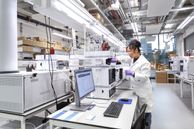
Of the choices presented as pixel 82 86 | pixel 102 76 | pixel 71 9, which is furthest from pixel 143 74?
pixel 71 9

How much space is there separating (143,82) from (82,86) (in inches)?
38.8

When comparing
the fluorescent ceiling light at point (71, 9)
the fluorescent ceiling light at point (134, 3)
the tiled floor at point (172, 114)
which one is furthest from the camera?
the fluorescent ceiling light at point (134, 3)

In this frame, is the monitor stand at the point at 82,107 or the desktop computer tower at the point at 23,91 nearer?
the desktop computer tower at the point at 23,91

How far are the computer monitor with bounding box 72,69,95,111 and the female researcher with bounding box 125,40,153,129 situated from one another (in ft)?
2.05

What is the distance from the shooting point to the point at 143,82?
88.9 inches

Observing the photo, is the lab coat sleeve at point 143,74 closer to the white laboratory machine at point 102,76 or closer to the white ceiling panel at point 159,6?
the white laboratory machine at point 102,76

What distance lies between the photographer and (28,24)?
16.9 ft

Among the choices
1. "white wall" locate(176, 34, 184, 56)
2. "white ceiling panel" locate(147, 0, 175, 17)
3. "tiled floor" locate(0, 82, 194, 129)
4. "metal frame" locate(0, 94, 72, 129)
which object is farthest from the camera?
"white wall" locate(176, 34, 184, 56)

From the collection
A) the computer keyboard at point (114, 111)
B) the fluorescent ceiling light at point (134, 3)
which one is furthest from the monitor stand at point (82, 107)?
the fluorescent ceiling light at point (134, 3)

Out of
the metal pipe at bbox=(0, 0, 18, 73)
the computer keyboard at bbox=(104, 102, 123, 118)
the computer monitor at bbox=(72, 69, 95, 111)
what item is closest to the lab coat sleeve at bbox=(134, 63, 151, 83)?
the computer keyboard at bbox=(104, 102, 123, 118)

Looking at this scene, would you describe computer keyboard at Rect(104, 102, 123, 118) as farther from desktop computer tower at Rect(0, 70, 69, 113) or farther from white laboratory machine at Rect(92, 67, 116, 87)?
desktop computer tower at Rect(0, 70, 69, 113)

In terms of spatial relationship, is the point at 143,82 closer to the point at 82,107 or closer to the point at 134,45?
the point at 134,45

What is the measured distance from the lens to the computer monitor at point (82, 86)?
A: 160 centimetres

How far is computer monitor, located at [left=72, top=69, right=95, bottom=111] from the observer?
1.60 meters
